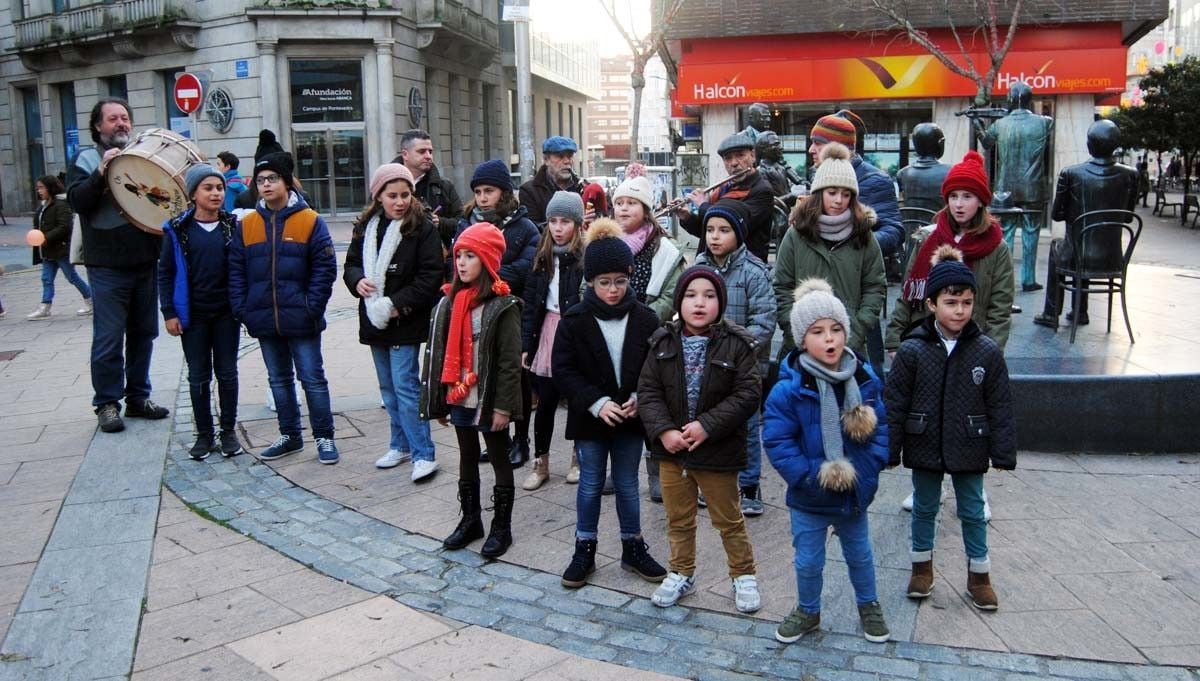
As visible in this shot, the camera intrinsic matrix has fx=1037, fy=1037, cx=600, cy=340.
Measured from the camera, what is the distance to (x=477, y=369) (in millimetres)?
4988

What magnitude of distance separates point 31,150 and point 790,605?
40.6 meters

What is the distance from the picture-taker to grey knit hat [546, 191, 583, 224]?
18.6 feet

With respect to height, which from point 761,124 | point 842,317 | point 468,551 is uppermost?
point 761,124

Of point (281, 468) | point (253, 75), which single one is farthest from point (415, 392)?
point (253, 75)

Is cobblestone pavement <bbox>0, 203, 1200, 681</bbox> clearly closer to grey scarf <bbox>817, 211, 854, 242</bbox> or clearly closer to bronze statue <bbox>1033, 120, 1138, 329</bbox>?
grey scarf <bbox>817, 211, 854, 242</bbox>

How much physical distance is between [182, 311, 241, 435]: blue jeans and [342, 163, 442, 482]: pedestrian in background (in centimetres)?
106

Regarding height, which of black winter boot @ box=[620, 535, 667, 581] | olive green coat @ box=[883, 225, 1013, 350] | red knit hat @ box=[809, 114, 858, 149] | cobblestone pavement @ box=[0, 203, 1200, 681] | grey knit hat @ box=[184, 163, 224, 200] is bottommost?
cobblestone pavement @ box=[0, 203, 1200, 681]

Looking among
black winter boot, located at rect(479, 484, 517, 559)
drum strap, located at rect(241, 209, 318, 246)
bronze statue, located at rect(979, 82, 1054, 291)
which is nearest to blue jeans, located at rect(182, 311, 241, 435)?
drum strap, located at rect(241, 209, 318, 246)

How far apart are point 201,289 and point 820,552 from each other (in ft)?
14.1

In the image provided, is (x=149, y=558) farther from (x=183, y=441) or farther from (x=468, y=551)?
(x=183, y=441)

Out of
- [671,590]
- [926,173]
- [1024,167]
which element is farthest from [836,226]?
[1024,167]

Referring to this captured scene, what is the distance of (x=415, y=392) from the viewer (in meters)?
6.07

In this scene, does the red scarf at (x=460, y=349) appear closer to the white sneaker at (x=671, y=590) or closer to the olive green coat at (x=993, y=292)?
the white sneaker at (x=671, y=590)

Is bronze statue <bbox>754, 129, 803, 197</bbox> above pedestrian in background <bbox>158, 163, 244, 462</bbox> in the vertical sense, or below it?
above
